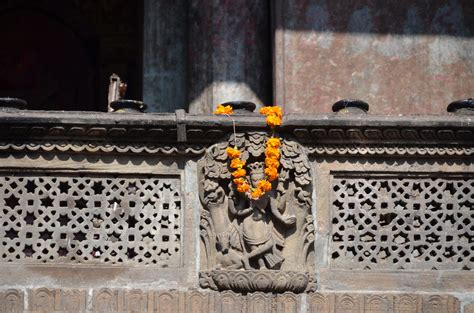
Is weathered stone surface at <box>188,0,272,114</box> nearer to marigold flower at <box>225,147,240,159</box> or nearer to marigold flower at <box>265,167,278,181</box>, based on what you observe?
marigold flower at <box>225,147,240,159</box>

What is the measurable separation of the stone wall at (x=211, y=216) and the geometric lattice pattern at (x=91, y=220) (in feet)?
0.04

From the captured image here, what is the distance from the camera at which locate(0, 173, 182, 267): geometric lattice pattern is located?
12.1 m

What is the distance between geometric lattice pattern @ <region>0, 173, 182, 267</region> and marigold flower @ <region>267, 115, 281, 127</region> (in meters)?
1.08

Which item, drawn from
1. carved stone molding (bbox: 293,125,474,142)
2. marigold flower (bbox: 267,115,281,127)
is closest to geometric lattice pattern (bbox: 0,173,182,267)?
marigold flower (bbox: 267,115,281,127)

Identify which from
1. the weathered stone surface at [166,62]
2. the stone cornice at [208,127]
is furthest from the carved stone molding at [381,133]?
the weathered stone surface at [166,62]

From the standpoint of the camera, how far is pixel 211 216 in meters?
12.1

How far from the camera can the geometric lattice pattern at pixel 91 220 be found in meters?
12.1

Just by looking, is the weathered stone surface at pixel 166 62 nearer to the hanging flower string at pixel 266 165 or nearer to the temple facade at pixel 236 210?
the temple facade at pixel 236 210

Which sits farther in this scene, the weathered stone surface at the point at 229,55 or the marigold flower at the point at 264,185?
the weathered stone surface at the point at 229,55

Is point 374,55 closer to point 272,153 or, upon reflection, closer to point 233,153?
point 272,153

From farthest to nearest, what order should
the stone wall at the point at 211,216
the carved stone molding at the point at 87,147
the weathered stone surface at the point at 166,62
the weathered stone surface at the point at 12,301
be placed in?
1. the weathered stone surface at the point at 166,62
2. the carved stone molding at the point at 87,147
3. the stone wall at the point at 211,216
4. the weathered stone surface at the point at 12,301

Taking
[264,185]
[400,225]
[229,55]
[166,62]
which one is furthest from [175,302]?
[166,62]

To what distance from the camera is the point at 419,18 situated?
46.8ft

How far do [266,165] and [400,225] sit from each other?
1.41 meters
